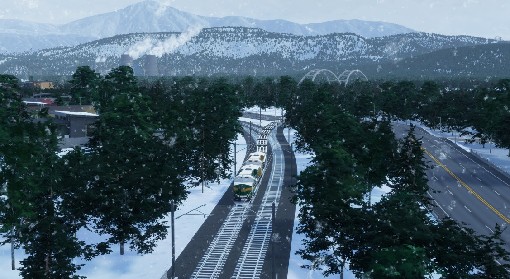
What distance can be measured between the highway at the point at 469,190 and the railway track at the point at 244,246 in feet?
53.7

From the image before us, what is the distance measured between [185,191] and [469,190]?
38.5 meters

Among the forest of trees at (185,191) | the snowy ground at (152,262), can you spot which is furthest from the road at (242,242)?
the forest of trees at (185,191)

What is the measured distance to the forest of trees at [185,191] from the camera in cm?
2241

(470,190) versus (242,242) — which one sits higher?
(470,190)

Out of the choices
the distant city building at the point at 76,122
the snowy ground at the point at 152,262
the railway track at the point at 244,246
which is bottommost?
the snowy ground at the point at 152,262

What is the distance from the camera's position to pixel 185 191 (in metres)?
47.2

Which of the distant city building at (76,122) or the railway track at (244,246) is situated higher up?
the distant city building at (76,122)

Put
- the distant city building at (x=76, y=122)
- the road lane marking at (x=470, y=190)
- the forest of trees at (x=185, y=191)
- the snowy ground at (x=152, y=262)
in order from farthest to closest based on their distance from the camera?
the distant city building at (x=76, y=122), the road lane marking at (x=470, y=190), the snowy ground at (x=152, y=262), the forest of trees at (x=185, y=191)

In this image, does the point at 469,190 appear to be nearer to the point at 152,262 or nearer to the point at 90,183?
the point at 152,262

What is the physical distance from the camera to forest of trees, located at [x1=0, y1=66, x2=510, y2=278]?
22.4 m

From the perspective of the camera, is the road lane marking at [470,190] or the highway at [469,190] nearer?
the highway at [469,190]

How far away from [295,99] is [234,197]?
208 feet

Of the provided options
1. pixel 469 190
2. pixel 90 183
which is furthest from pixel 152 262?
pixel 469 190

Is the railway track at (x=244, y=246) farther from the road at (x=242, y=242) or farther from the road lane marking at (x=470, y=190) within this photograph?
the road lane marking at (x=470, y=190)
